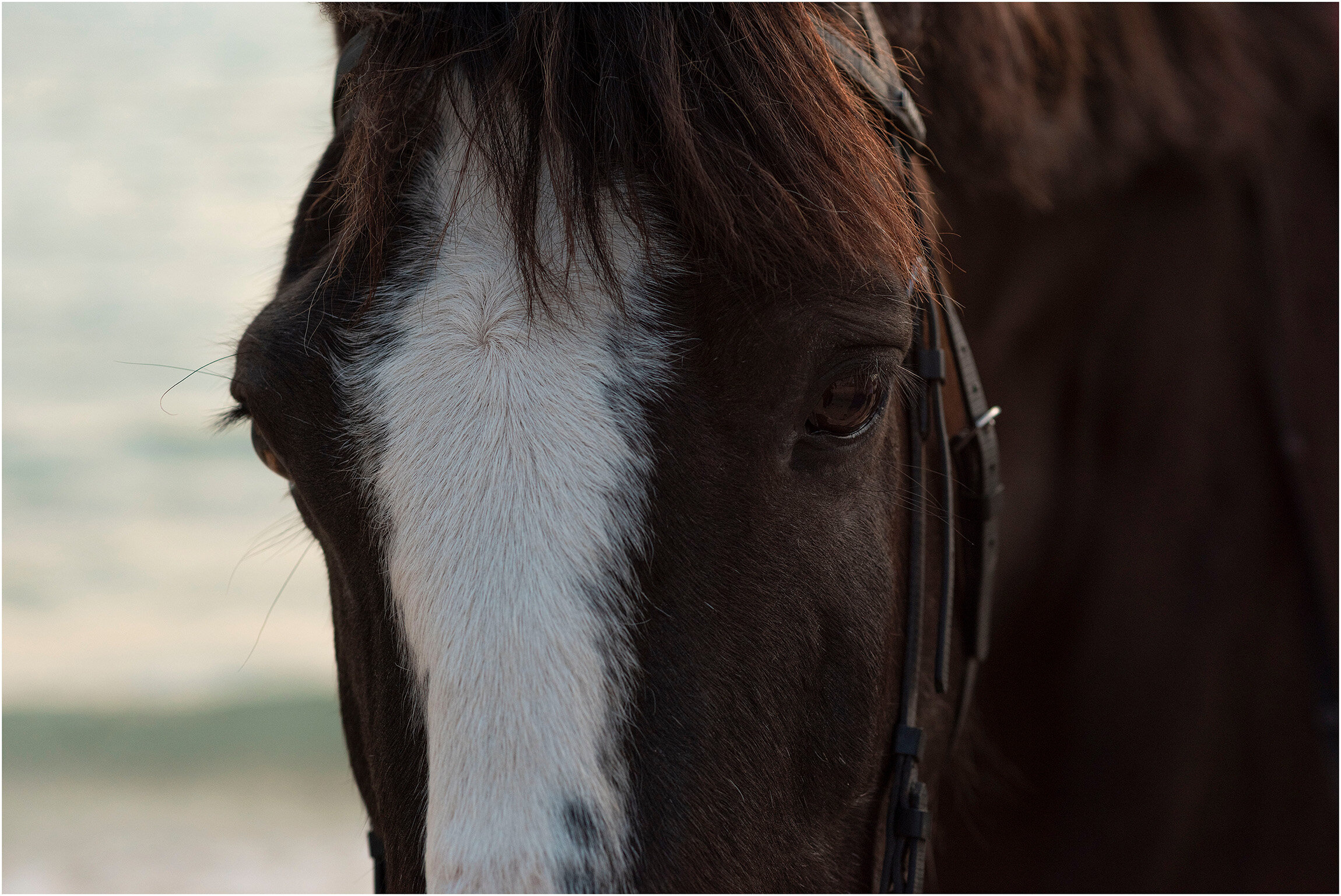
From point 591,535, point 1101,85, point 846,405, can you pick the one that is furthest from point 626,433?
point 1101,85

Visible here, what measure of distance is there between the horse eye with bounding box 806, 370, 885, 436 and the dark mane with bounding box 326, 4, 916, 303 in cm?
13

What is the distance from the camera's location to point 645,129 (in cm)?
113

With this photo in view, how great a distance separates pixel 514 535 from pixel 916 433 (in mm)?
669

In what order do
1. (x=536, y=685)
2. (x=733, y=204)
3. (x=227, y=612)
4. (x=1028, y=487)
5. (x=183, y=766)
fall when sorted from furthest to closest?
(x=227, y=612)
(x=183, y=766)
(x=1028, y=487)
(x=733, y=204)
(x=536, y=685)

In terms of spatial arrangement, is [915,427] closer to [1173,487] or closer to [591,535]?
[591,535]

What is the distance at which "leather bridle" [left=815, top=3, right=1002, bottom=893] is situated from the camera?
1.37 meters

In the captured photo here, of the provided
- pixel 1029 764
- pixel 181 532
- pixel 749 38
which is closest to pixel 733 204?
pixel 749 38

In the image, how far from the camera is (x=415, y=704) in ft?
3.63

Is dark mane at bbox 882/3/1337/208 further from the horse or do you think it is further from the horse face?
the horse face

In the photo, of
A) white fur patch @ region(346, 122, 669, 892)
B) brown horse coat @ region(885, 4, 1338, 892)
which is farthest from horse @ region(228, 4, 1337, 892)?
brown horse coat @ region(885, 4, 1338, 892)

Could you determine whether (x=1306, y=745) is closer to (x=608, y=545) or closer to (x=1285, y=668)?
(x=1285, y=668)

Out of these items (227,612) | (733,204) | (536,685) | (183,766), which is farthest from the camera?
(227,612)

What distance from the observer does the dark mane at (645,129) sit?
110 centimetres

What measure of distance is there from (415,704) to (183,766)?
4943mm
